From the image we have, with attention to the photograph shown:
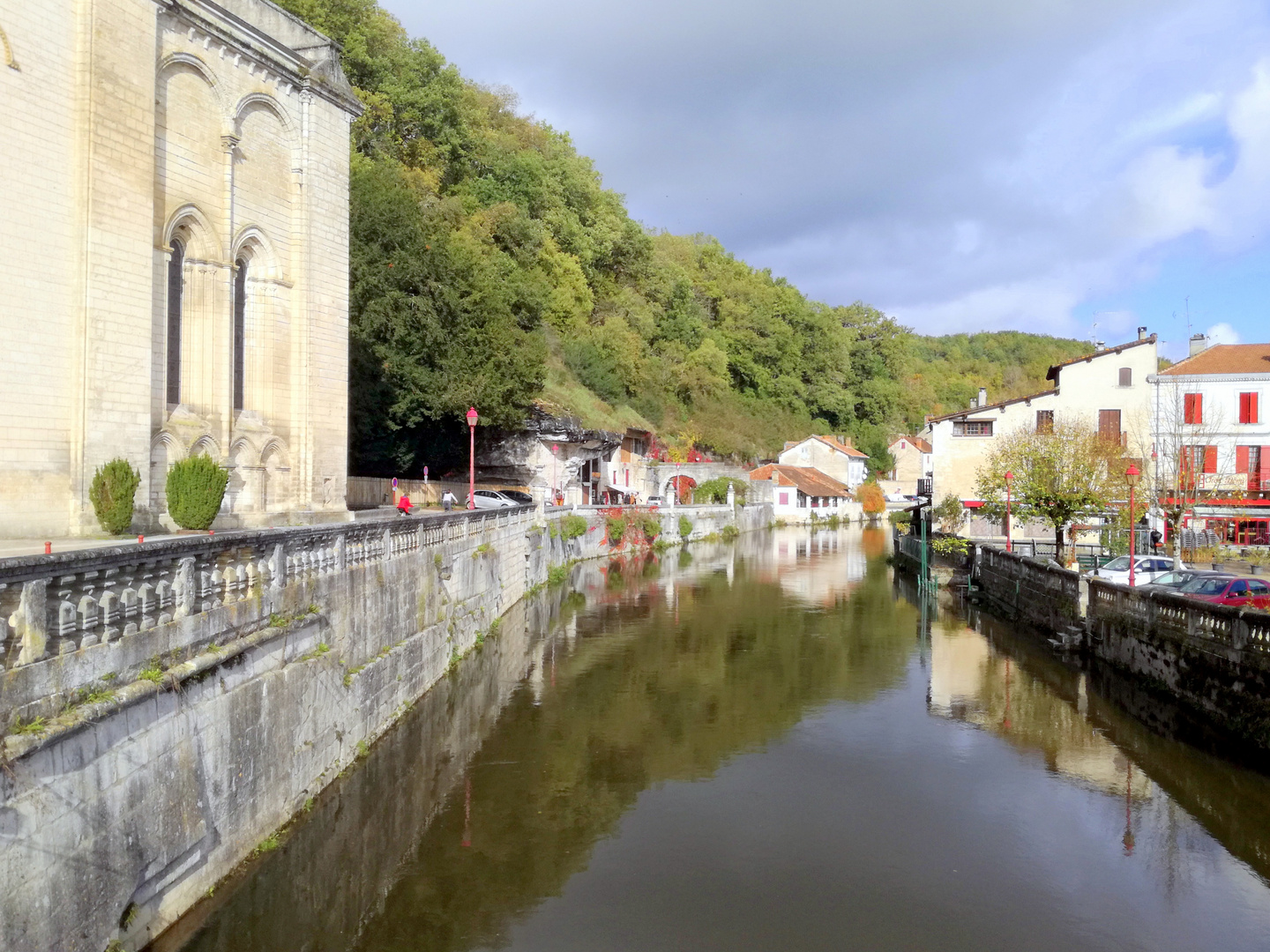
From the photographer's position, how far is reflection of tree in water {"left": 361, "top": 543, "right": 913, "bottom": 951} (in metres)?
9.62

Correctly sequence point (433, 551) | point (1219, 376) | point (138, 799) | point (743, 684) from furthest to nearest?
point (1219, 376) < point (743, 684) < point (433, 551) < point (138, 799)

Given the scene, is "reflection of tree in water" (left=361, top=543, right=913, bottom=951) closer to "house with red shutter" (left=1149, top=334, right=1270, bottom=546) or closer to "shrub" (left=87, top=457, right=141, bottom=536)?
"shrub" (left=87, top=457, right=141, bottom=536)

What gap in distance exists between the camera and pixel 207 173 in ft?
56.4

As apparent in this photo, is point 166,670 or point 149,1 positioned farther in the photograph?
point 149,1

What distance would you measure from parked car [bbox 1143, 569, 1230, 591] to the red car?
551 millimetres

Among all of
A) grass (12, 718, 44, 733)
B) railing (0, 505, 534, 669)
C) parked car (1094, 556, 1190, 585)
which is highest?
railing (0, 505, 534, 669)

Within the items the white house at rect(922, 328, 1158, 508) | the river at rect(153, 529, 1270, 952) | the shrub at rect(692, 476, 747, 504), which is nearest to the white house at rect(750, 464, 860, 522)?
the shrub at rect(692, 476, 747, 504)

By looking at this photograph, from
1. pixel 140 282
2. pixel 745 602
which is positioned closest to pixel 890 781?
pixel 140 282

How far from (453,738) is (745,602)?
18.5m

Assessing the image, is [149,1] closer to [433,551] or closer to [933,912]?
[433,551]

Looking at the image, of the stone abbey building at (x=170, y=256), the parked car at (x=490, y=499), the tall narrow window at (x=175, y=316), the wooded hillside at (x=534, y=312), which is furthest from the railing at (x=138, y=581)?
the parked car at (x=490, y=499)

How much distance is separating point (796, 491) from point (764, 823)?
6532cm

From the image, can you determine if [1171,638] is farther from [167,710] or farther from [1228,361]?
[1228,361]

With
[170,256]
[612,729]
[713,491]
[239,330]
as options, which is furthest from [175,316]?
[713,491]
